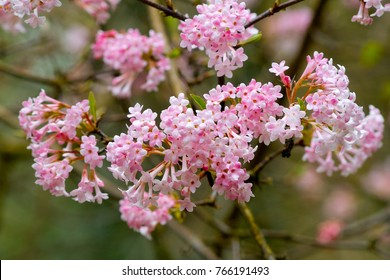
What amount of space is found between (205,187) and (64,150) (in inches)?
152

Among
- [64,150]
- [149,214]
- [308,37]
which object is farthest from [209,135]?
[308,37]

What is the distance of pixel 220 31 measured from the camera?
1.96m

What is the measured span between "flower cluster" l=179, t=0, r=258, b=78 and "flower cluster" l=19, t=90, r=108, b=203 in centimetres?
54

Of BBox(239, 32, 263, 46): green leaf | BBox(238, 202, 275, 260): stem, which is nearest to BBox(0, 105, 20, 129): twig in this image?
BBox(238, 202, 275, 260): stem

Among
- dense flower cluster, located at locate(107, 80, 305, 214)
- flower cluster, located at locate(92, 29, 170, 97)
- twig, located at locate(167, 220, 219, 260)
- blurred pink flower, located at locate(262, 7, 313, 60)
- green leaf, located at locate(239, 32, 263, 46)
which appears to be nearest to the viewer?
dense flower cluster, located at locate(107, 80, 305, 214)

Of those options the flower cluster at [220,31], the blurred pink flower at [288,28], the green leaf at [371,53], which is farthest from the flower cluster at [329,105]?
the blurred pink flower at [288,28]

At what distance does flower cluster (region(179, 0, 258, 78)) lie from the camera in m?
1.96

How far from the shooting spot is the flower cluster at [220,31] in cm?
196

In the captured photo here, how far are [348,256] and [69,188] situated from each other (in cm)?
376

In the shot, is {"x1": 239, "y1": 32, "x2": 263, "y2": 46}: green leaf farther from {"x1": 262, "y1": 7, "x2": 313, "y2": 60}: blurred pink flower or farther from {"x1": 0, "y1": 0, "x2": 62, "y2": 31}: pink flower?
{"x1": 262, "y1": 7, "x2": 313, "y2": 60}: blurred pink flower

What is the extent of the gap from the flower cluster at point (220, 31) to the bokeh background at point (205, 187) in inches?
101

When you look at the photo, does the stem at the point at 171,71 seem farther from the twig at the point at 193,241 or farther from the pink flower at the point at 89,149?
the pink flower at the point at 89,149

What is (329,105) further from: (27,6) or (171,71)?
(171,71)
